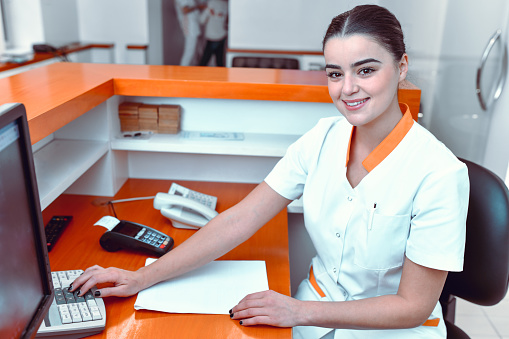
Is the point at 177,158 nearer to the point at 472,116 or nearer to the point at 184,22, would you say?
the point at 472,116

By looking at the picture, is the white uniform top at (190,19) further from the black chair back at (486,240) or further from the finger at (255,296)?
the finger at (255,296)

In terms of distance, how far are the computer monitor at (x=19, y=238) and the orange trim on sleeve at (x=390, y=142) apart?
0.74 meters

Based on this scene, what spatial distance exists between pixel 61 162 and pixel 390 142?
1.01 metres

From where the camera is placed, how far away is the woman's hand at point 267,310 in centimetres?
100

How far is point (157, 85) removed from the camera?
1.65m

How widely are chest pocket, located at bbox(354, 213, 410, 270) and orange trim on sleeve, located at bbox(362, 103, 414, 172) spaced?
0.13 metres

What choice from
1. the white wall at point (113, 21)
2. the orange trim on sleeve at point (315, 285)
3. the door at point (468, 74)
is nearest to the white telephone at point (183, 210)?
the orange trim on sleeve at point (315, 285)

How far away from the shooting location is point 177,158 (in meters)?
1.90

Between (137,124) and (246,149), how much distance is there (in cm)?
45

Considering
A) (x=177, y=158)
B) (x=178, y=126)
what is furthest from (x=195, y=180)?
(x=178, y=126)

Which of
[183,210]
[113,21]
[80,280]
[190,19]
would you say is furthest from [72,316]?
[190,19]

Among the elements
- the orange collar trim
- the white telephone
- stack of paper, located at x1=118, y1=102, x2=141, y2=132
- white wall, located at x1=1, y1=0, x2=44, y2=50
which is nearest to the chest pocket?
the orange collar trim

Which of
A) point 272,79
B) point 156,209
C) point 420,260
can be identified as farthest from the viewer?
point 272,79

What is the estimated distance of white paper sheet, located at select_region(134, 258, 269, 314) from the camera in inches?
41.6
